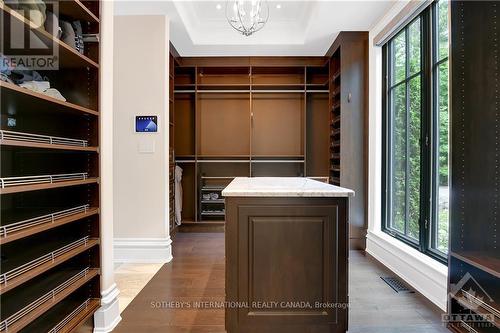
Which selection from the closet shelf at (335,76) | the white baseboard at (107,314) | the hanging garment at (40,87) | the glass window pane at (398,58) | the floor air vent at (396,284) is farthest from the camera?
the closet shelf at (335,76)

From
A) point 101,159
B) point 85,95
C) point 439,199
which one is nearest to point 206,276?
point 101,159

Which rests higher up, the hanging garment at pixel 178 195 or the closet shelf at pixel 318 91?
the closet shelf at pixel 318 91

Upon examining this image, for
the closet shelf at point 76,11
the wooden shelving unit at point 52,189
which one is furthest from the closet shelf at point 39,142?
the closet shelf at point 76,11

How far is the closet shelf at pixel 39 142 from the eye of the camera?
1305 millimetres

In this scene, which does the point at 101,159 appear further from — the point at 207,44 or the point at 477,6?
the point at 207,44

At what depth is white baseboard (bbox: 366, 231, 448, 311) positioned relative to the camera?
2293 mm

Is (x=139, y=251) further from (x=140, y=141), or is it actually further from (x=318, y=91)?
(x=318, y=91)

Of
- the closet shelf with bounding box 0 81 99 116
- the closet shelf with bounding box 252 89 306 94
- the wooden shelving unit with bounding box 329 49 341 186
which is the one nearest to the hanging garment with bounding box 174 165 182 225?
the closet shelf with bounding box 252 89 306 94

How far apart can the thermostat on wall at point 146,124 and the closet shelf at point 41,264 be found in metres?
1.77

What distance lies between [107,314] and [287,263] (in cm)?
131

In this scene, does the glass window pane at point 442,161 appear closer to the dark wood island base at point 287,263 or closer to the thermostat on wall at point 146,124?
the dark wood island base at point 287,263

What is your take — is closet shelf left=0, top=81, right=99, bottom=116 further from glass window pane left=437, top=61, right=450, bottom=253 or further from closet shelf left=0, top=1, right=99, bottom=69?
glass window pane left=437, top=61, right=450, bottom=253

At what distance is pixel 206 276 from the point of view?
3020 millimetres

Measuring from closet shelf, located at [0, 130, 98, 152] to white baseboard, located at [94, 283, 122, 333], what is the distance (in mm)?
1022
